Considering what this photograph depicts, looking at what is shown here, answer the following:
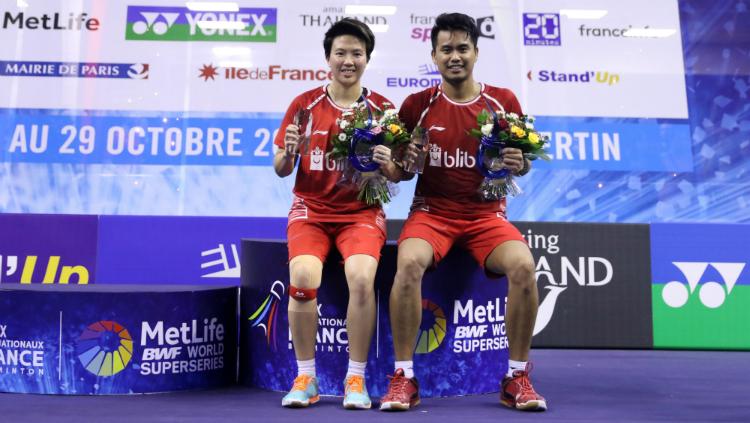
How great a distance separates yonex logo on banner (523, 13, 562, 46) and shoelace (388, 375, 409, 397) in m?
5.48

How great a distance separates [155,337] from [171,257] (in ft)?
6.63

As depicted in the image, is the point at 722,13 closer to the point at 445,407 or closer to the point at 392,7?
the point at 392,7

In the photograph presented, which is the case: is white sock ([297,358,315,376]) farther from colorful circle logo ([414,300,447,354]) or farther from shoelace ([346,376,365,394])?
colorful circle logo ([414,300,447,354])

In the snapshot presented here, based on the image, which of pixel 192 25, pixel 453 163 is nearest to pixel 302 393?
pixel 453 163

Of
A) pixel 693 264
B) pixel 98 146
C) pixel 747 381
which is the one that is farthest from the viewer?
pixel 98 146

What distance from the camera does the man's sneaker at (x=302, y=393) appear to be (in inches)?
136

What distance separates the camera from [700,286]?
5691 millimetres

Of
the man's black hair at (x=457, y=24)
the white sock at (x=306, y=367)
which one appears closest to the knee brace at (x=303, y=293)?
the white sock at (x=306, y=367)

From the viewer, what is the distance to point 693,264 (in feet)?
18.7

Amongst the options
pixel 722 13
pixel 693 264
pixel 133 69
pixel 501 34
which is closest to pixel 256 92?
pixel 133 69

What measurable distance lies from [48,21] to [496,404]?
664cm

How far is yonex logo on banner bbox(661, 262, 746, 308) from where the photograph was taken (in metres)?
5.66

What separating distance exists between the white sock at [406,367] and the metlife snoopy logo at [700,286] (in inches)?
108

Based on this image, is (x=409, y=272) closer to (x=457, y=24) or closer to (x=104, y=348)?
(x=457, y=24)
